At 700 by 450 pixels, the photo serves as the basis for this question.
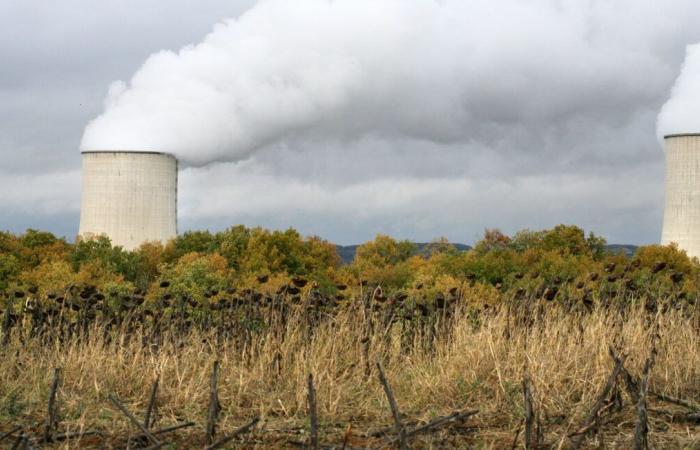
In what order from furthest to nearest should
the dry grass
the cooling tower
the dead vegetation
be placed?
the cooling tower → the dry grass → the dead vegetation

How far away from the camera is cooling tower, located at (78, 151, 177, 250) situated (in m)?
40.0

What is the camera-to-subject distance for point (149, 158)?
134 feet

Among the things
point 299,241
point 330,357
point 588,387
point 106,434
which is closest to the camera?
point 106,434

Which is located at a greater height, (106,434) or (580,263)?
(580,263)

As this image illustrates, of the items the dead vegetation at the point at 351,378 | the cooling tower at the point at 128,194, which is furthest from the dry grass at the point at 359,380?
the cooling tower at the point at 128,194

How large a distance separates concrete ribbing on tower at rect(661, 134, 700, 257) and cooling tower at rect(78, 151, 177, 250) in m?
20.6

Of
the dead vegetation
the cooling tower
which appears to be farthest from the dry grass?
the cooling tower

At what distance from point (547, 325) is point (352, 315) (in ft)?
4.82

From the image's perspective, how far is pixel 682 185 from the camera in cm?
4141

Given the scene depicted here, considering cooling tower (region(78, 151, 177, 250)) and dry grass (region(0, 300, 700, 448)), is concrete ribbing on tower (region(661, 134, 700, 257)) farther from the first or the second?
dry grass (region(0, 300, 700, 448))

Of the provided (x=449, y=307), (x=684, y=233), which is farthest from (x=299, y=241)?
(x=449, y=307)

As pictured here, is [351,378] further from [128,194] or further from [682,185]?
[682,185]

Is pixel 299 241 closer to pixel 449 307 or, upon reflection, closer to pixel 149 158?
pixel 149 158

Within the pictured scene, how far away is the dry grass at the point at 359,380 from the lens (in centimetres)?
532
